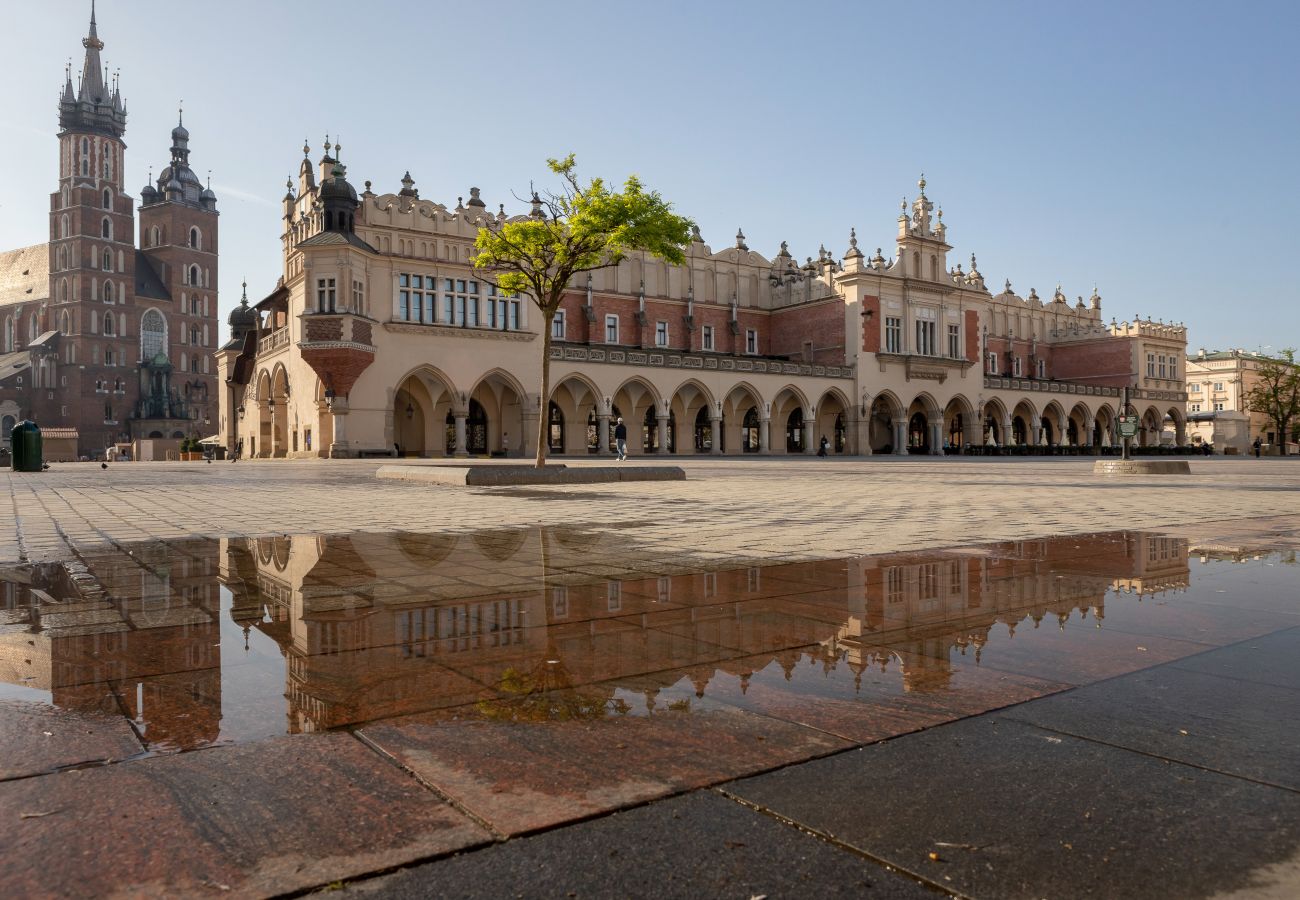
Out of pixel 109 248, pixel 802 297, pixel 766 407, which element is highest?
pixel 109 248

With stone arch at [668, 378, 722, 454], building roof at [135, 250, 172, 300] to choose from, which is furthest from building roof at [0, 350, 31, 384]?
stone arch at [668, 378, 722, 454]

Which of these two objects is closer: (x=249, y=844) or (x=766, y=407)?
(x=249, y=844)

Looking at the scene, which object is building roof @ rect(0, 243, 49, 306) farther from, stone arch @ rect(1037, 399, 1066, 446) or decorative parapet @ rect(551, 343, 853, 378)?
stone arch @ rect(1037, 399, 1066, 446)

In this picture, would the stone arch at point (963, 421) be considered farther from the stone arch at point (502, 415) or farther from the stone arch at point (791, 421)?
the stone arch at point (502, 415)

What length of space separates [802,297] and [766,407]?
397 inches

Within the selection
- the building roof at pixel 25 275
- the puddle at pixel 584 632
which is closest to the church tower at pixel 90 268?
the building roof at pixel 25 275

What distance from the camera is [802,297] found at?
54375 mm

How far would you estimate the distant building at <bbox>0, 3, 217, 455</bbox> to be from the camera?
86.9 meters

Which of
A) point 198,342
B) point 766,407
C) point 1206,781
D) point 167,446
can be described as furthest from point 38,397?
point 1206,781

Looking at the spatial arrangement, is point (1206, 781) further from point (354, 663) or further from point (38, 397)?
point (38, 397)

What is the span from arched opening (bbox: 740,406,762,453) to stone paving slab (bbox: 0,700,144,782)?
50.4m

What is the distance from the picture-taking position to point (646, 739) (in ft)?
8.20

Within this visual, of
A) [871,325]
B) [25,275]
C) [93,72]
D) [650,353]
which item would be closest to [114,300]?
[25,275]

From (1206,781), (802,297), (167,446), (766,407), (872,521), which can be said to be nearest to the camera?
(1206,781)
